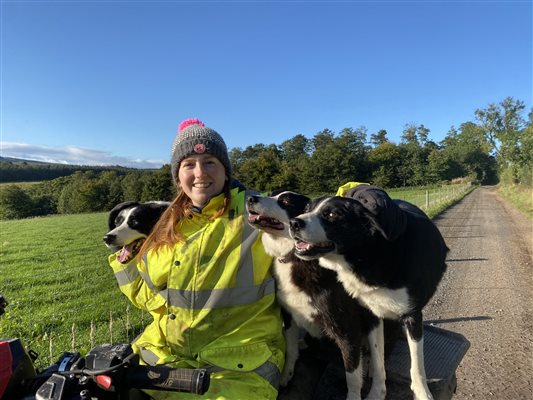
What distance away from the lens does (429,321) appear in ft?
17.6

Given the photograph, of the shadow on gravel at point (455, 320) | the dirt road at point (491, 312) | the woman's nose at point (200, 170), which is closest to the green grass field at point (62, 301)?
the woman's nose at point (200, 170)

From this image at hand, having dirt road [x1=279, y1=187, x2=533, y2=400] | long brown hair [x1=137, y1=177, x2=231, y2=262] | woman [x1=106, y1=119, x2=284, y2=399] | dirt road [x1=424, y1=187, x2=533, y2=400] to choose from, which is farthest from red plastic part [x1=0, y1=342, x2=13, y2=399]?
dirt road [x1=424, y1=187, x2=533, y2=400]

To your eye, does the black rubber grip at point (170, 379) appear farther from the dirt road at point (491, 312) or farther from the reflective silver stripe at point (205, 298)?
the dirt road at point (491, 312)

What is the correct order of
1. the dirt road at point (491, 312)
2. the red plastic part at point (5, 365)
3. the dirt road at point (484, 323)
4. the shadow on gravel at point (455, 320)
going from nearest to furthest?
the red plastic part at point (5, 365) → the dirt road at point (484, 323) → the dirt road at point (491, 312) → the shadow on gravel at point (455, 320)

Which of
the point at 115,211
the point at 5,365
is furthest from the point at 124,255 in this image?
the point at 5,365

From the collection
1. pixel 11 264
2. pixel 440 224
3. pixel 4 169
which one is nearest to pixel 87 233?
pixel 11 264

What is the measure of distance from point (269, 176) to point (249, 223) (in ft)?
137

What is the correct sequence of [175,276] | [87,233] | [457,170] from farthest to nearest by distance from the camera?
[457,170] < [87,233] < [175,276]

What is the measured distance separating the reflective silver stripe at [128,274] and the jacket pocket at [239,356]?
718 mm

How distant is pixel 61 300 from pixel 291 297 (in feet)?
23.2

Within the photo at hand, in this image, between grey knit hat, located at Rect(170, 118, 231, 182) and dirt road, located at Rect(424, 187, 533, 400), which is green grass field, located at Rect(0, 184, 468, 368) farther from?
dirt road, located at Rect(424, 187, 533, 400)

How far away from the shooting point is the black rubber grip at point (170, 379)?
1221mm

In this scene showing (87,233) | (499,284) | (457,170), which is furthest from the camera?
(457,170)

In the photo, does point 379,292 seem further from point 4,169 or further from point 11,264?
point 4,169
